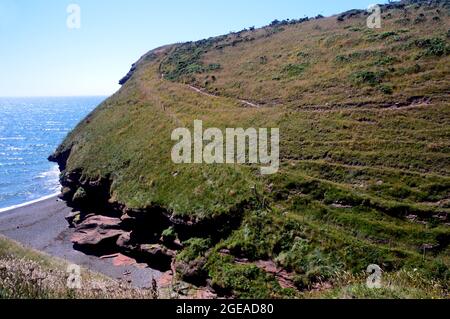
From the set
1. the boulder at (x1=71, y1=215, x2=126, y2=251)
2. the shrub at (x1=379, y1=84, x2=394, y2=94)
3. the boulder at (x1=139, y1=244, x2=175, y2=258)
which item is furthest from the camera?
the boulder at (x1=71, y1=215, x2=126, y2=251)

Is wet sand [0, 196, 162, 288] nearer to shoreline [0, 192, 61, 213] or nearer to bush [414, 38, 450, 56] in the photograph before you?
shoreline [0, 192, 61, 213]

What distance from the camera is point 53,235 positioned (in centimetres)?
5622

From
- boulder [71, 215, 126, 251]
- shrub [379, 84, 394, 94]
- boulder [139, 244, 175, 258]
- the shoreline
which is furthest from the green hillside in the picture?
the shoreline

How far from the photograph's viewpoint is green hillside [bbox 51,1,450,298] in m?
28.6

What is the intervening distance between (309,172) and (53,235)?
38124 mm

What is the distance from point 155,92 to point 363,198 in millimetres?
51122

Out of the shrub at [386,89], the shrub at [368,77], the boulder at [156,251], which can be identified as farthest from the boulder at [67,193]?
the shrub at [386,89]

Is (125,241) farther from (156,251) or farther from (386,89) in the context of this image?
(386,89)

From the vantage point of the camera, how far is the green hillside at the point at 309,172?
28641 millimetres

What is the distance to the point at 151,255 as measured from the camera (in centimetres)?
4122

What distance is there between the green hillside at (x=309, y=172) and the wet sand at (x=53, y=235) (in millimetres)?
3687

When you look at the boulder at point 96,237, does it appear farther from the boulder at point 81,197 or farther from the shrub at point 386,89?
the shrub at point 386,89

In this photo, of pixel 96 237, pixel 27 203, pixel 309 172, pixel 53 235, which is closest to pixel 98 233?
pixel 96 237

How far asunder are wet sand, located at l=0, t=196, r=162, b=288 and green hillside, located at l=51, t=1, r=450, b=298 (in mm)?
3687
